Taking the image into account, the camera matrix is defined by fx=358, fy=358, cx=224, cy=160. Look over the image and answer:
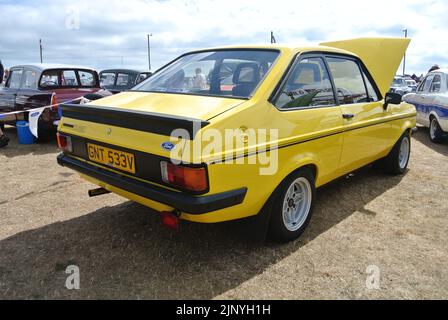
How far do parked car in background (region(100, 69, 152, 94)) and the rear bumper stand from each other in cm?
770

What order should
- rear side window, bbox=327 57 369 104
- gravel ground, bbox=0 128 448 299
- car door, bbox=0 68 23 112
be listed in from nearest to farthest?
gravel ground, bbox=0 128 448 299
rear side window, bbox=327 57 369 104
car door, bbox=0 68 23 112

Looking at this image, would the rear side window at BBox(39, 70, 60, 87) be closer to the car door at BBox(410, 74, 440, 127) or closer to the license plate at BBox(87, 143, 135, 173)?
the license plate at BBox(87, 143, 135, 173)

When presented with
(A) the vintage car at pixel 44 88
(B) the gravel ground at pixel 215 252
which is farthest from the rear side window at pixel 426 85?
(A) the vintage car at pixel 44 88

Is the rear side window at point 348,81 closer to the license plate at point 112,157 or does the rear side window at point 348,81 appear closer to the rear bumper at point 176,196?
the rear bumper at point 176,196

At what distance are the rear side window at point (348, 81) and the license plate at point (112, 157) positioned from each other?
6.80 feet

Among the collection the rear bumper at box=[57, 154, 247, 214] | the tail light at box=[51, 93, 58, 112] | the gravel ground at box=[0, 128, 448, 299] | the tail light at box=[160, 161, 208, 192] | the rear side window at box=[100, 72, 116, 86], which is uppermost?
the rear side window at box=[100, 72, 116, 86]

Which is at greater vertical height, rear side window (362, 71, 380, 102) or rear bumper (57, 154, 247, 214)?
rear side window (362, 71, 380, 102)

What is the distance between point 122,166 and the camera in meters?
2.57

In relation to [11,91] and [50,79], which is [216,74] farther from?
[11,91]

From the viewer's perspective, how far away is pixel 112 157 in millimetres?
2629

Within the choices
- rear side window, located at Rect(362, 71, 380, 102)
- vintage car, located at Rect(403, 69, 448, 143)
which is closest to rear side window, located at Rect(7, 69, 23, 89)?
rear side window, located at Rect(362, 71, 380, 102)

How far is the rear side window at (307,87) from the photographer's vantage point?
279 centimetres

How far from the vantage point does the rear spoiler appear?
7.13 feet

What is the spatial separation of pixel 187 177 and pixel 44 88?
650 centimetres
